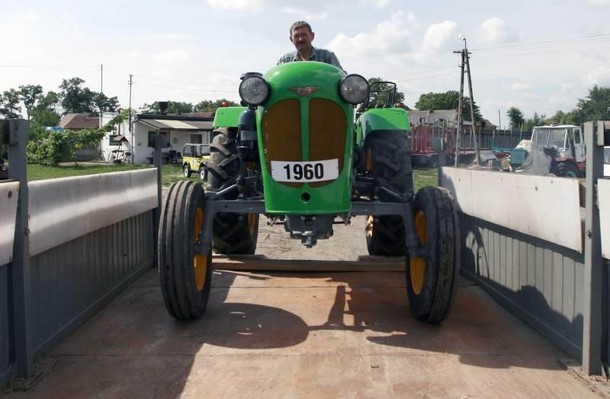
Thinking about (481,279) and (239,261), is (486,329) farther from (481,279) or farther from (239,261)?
(239,261)

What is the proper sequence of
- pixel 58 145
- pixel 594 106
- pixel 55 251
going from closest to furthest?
pixel 55 251 < pixel 58 145 < pixel 594 106

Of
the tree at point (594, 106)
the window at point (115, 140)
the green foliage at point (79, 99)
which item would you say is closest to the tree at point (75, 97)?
the green foliage at point (79, 99)

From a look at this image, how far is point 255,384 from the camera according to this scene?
11.3ft

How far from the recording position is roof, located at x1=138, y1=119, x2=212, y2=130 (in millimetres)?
46750

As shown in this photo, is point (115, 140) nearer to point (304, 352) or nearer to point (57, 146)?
point (57, 146)

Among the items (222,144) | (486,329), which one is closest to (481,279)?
(486,329)

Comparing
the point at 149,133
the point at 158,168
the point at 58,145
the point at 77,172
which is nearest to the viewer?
the point at 158,168

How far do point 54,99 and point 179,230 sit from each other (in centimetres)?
11175

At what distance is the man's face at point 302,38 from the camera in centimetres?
551

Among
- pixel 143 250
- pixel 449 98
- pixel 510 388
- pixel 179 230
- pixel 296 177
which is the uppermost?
pixel 449 98

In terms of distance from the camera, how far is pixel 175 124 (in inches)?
1891

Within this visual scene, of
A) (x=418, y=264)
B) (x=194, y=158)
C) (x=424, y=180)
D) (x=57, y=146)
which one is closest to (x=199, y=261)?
(x=418, y=264)

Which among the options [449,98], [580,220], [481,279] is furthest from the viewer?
[449,98]

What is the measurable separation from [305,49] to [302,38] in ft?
0.36
